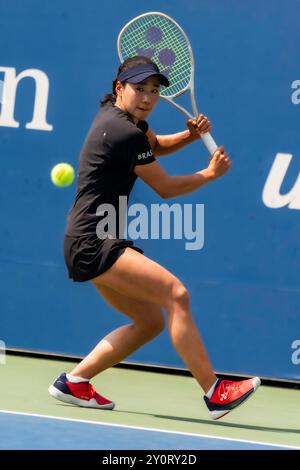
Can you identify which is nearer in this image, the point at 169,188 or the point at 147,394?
the point at 169,188

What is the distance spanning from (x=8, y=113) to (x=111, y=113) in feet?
4.79

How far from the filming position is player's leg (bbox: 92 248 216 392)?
5.19 meters

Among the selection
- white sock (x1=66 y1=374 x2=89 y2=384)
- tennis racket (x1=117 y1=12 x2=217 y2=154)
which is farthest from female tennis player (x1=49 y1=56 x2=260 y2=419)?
tennis racket (x1=117 y1=12 x2=217 y2=154)

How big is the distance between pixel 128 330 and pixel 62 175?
3.43 feet

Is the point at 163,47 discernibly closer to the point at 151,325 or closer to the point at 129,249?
the point at 129,249

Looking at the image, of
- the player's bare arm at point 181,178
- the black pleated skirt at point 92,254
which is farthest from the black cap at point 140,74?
the black pleated skirt at point 92,254

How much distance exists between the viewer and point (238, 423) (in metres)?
5.33

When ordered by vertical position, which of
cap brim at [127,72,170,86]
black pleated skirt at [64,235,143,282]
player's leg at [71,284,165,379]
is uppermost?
cap brim at [127,72,170,86]

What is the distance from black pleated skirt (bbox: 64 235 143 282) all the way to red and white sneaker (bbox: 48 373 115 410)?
1.60 feet

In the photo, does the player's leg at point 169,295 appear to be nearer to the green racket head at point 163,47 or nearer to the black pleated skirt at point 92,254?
the black pleated skirt at point 92,254

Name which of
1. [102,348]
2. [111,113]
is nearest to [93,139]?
[111,113]

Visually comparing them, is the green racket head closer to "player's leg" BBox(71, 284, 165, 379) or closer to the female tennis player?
the female tennis player

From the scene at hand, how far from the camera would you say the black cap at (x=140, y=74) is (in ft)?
17.3

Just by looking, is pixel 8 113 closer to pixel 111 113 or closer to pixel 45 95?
pixel 45 95
